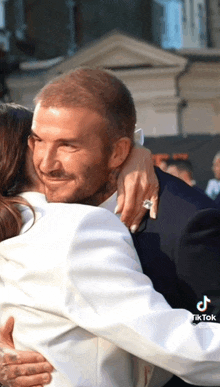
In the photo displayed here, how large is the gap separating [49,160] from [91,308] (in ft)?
1.43

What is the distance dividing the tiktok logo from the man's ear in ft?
1.48

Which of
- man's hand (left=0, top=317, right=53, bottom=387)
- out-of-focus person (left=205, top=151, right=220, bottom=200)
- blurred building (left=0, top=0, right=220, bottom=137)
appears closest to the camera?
man's hand (left=0, top=317, right=53, bottom=387)

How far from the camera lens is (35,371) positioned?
162 cm

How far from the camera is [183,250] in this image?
1.75 metres

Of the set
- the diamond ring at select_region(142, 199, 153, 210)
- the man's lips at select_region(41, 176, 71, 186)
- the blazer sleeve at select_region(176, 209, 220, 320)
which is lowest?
the blazer sleeve at select_region(176, 209, 220, 320)

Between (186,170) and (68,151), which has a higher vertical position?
(68,151)

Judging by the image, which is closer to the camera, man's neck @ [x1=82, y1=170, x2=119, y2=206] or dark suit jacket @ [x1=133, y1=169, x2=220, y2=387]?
dark suit jacket @ [x1=133, y1=169, x2=220, y2=387]

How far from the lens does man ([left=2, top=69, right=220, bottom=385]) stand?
173 centimetres

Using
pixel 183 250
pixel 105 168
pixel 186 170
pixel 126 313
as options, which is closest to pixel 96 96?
pixel 105 168

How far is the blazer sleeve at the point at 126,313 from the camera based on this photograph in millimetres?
1503

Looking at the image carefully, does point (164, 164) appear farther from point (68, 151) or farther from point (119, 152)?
point (68, 151)

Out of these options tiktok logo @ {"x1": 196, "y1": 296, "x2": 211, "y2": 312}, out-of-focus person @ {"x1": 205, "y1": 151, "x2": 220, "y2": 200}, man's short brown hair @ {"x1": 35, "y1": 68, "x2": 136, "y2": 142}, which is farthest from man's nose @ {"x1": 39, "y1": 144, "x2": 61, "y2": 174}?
out-of-focus person @ {"x1": 205, "y1": 151, "x2": 220, "y2": 200}

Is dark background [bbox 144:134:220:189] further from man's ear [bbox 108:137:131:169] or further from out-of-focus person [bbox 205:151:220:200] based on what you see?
man's ear [bbox 108:137:131:169]

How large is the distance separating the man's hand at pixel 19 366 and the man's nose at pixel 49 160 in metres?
0.40
